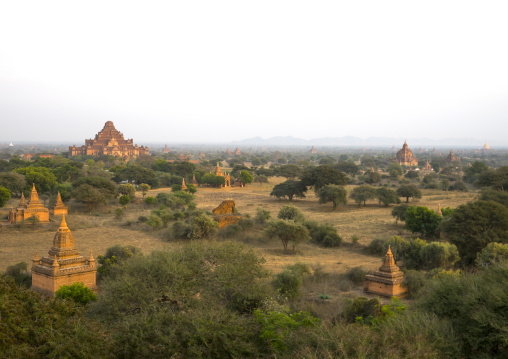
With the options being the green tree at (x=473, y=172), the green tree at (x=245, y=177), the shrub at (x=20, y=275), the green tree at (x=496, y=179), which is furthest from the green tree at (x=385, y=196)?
the green tree at (x=473, y=172)

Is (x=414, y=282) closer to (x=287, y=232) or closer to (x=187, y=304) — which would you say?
(x=187, y=304)

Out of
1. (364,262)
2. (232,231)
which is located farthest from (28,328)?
(232,231)

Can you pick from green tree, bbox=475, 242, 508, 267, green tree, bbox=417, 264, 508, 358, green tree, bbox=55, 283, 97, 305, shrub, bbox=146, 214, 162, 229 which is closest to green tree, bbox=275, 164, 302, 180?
shrub, bbox=146, 214, 162, 229

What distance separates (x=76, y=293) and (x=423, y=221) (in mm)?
17303

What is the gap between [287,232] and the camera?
66.5ft

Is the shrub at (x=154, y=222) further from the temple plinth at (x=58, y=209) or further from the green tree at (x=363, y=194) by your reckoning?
the green tree at (x=363, y=194)

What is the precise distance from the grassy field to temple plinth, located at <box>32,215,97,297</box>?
8.70ft

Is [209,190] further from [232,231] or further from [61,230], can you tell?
[61,230]

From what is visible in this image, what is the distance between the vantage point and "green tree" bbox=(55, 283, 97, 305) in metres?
11.6

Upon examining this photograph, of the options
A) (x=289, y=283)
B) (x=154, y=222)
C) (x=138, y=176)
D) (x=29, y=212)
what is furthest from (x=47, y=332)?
(x=138, y=176)

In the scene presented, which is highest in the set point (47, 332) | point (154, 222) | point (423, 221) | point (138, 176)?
point (47, 332)

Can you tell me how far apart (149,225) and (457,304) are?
1915 cm

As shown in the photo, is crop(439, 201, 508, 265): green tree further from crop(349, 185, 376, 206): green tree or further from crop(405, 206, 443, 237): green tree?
crop(349, 185, 376, 206): green tree

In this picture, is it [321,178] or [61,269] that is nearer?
[61,269]
